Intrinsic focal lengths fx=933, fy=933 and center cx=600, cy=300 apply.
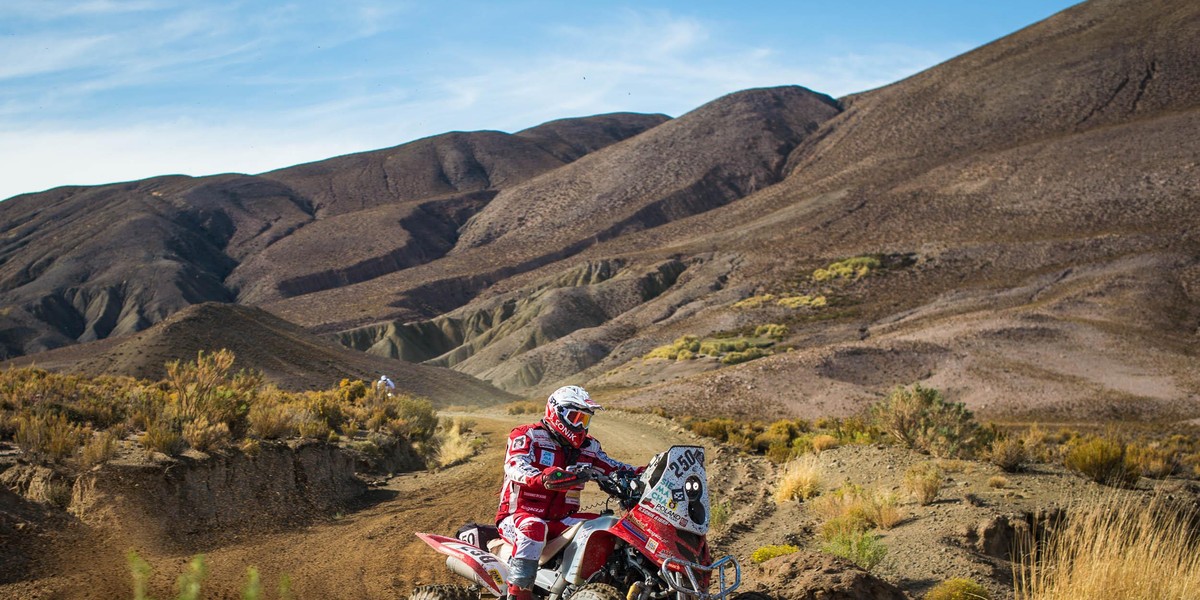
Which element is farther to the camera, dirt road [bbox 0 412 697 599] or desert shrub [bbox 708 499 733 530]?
desert shrub [bbox 708 499 733 530]

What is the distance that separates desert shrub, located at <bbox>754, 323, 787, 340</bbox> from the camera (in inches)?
2557

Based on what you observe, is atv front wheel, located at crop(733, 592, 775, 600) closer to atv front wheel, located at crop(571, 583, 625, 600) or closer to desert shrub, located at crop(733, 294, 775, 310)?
atv front wheel, located at crop(571, 583, 625, 600)

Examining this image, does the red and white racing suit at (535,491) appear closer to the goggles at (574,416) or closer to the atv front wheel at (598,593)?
the goggles at (574,416)

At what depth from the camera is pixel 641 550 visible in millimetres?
6348

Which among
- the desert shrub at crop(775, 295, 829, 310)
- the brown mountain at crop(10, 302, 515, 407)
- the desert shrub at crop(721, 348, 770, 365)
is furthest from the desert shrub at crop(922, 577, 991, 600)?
the desert shrub at crop(775, 295, 829, 310)

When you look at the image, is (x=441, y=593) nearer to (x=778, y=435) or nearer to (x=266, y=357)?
(x=778, y=435)

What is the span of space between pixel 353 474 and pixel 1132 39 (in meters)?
116

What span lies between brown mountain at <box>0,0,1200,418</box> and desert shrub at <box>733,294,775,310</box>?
0.91m

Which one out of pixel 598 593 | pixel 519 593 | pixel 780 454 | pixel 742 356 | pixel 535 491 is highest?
pixel 535 491

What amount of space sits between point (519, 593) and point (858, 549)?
166 inches

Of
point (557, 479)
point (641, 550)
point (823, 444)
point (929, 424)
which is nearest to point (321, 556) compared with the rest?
point (557, 479)

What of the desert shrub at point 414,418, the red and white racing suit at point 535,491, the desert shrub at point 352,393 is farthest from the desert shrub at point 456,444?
the red and white racing suit at point 535,491

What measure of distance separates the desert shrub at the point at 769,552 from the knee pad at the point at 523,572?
145 inches

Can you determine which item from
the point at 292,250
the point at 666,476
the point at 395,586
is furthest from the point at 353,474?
the point at 292,250
